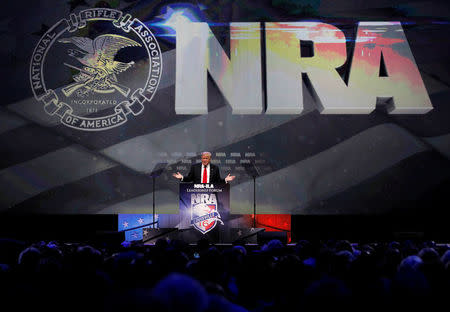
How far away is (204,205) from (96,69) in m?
3.72

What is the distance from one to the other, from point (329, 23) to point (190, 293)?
25.5ft

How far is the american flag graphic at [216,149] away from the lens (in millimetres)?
7973

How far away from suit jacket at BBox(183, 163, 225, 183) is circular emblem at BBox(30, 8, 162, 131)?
5.64ft

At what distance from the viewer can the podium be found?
5895 millimetres

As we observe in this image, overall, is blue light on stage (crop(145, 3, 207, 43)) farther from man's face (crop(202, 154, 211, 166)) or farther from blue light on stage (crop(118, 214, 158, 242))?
blue light on stage (crop(118, 214, 158, 242))

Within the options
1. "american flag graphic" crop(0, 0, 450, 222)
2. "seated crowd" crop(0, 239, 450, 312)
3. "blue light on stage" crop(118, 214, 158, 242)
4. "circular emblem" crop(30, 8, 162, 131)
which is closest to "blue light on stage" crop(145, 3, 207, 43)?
"american flag graphic" crop(0, 0, 450, 222)

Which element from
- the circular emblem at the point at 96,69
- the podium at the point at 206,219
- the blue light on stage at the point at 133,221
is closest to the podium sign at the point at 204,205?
the podium at the point at 206,219

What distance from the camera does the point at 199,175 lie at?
7.21 meters

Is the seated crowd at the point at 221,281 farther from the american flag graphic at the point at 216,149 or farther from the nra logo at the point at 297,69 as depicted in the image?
the nra logo at the point at 297,69

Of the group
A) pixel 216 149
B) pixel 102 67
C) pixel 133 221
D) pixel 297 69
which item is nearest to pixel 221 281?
pixel 216 149

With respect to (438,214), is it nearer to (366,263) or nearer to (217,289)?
(366,263)

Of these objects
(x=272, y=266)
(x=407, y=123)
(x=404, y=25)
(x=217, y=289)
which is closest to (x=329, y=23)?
(x=404, y=25)

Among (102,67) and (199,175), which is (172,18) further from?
(199,175)

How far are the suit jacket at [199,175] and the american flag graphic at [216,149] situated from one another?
2.47 feet
